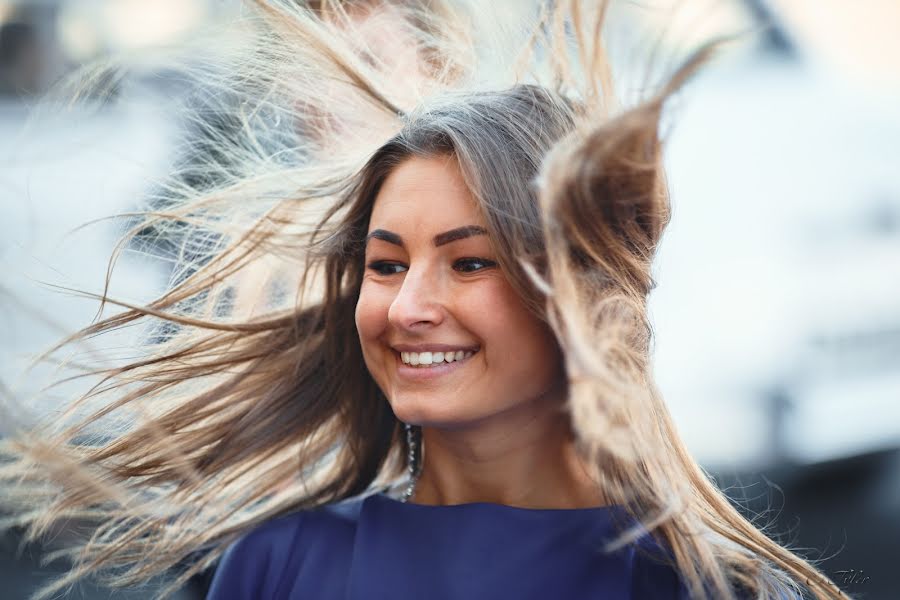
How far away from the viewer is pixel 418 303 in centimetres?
192

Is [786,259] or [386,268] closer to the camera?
[386,268]

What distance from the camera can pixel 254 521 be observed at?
7.56ft

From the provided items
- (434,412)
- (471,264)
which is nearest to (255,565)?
(434,412)

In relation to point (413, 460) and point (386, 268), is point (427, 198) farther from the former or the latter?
point (413, 460)

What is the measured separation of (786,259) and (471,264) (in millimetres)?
3185

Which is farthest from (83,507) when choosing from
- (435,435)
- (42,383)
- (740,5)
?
(740,5)

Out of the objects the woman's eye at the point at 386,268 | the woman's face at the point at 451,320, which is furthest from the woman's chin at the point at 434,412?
the woman's eye at the point at 386,268

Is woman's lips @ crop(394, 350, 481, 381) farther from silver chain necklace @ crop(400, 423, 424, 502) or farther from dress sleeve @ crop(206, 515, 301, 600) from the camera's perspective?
dress sleeve @ crop(206, 515, 301, 600)

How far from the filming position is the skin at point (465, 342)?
6.38ft

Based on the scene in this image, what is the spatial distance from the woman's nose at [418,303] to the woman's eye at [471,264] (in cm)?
5

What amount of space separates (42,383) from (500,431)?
94cm

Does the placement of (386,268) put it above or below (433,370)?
above

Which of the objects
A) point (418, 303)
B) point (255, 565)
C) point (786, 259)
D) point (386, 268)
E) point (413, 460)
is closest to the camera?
point (418, 303)

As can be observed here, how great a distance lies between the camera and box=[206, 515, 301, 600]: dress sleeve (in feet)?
7.20
